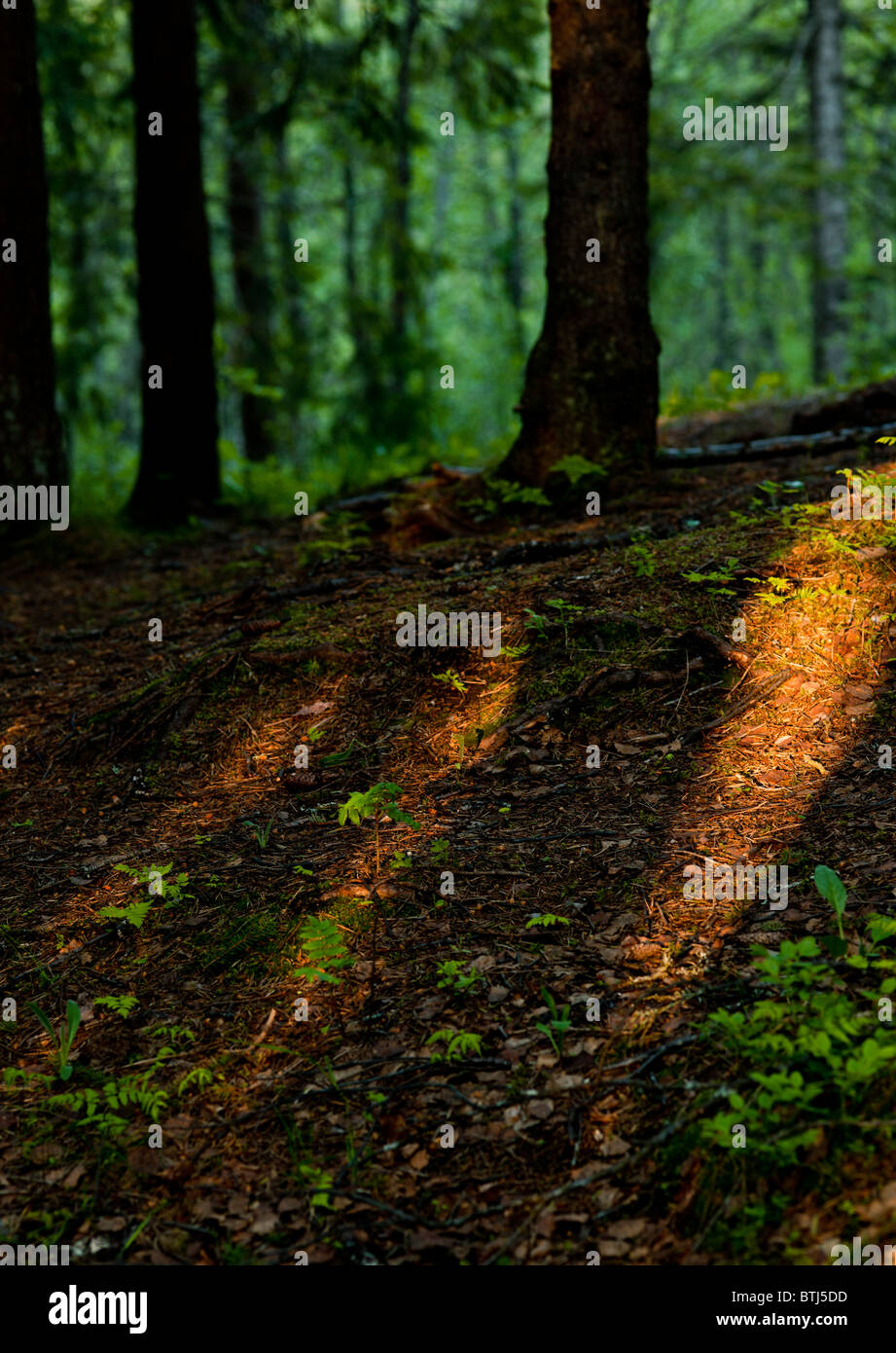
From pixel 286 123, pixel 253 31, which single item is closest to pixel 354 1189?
pixel 286 123

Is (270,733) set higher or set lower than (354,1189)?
higher

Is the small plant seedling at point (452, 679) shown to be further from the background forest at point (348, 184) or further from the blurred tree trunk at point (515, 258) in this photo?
the blurred tree trunk at point (515, 258)

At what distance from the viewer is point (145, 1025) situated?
10.8 feet

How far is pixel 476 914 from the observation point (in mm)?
3566

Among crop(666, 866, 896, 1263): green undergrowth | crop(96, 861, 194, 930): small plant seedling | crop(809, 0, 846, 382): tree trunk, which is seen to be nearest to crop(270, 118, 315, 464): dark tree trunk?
crop(809, 0, 846, 382): tree trunk

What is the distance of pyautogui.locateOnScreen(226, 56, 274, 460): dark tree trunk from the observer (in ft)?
45.7

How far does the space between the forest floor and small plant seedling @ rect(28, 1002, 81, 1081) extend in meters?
0.03

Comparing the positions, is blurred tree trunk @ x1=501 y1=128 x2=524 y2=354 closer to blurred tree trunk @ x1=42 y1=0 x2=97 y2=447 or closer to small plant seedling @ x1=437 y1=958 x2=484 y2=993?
blurred tree trunk @ x1=42 y1=0 x2=97 y2=447

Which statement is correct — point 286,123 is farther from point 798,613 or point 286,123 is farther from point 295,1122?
point 295,1122

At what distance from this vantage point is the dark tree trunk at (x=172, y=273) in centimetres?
934

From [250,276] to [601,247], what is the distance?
8.83 meters

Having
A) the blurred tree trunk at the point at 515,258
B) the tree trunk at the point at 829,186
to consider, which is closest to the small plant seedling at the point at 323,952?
the tree trunk at the point at 829,186

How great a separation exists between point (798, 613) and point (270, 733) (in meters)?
2.45
